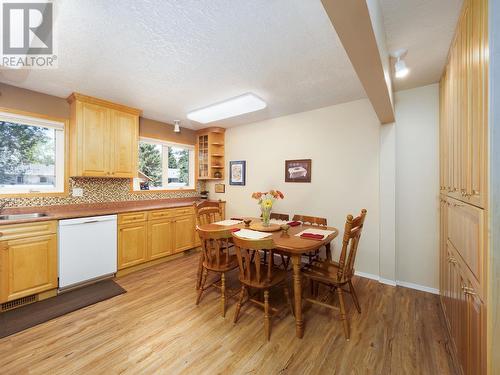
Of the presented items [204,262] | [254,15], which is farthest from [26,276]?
[254,15]

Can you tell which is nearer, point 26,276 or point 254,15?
point 254,15

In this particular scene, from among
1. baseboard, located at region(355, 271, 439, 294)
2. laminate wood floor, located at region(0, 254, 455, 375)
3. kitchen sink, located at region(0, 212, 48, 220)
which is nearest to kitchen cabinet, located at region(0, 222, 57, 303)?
kitchen sink, located at region(0, 212, 48, 220)

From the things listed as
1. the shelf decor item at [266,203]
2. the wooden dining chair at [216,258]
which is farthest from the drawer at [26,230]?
the shelf decor item at [266,203]

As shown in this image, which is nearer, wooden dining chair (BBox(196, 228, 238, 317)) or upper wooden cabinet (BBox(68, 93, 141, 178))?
wooden dining chair (BBox(196, 228, 238, 317))

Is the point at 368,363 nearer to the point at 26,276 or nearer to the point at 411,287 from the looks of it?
the point at 411,287

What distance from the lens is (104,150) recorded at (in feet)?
10.1

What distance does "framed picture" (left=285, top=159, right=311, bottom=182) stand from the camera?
3.47 metres

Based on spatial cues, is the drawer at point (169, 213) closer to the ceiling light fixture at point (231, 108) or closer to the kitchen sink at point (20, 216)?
the kitchen sink at point (20, 216)

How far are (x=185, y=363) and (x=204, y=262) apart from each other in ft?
2.98

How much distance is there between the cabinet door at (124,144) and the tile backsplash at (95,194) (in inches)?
13.5

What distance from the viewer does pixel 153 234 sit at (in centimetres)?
341

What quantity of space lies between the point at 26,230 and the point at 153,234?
4.74 ft

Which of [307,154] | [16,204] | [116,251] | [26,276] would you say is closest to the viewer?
[26,276]

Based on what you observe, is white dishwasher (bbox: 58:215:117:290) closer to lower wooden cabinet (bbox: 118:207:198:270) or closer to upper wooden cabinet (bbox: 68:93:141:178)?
lower wooden cabinet (bbox: 118:207:198:270)
